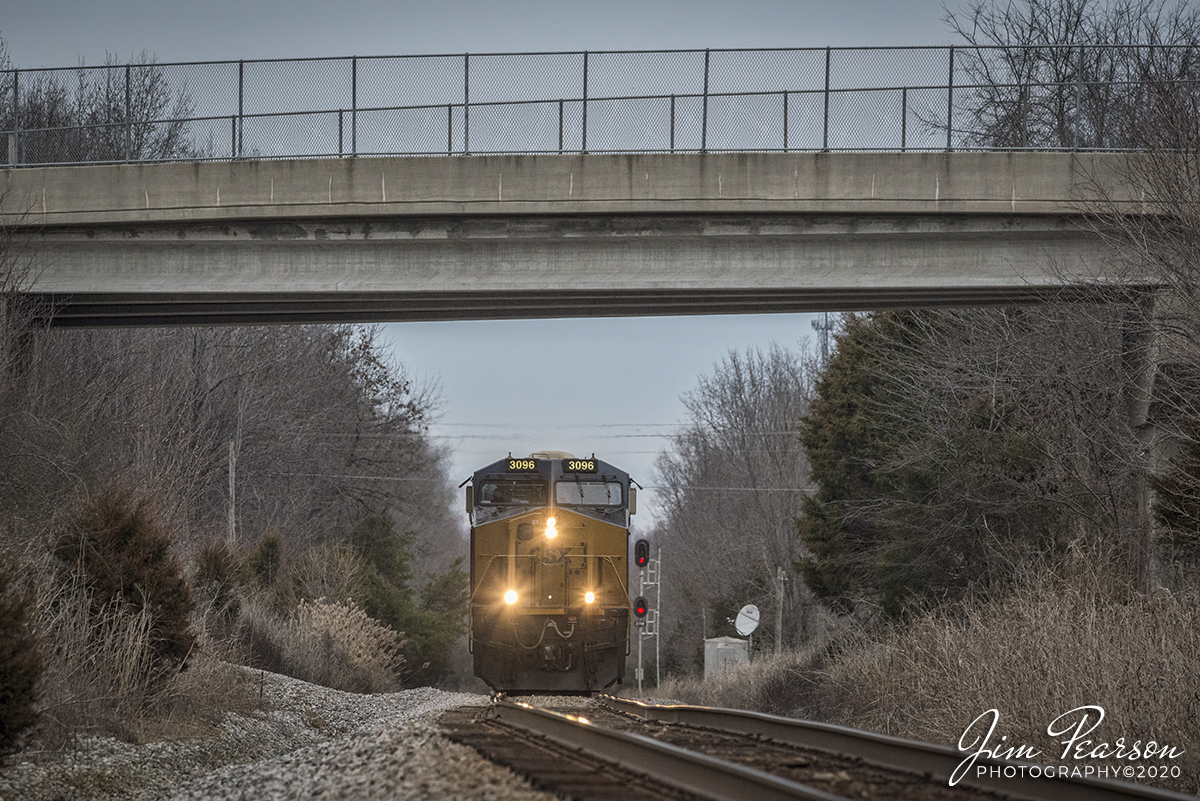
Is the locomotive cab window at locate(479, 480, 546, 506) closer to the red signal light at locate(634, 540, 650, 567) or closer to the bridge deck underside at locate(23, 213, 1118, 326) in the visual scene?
the red signal light at locate(634, 540, 650, 567)

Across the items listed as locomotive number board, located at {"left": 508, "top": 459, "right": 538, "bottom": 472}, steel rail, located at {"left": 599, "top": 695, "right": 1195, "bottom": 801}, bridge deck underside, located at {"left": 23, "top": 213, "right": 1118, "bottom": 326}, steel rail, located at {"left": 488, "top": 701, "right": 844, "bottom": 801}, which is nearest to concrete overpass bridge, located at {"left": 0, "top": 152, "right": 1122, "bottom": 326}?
bridge deck underside, located at {"left": 23, "top": 213, "right": 1118, "bottom": 326}

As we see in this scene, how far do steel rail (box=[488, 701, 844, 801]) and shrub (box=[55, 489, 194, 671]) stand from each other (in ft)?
20.3

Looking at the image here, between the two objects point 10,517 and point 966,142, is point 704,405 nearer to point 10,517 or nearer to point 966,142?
point 966,142

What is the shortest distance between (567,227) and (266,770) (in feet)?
42.6

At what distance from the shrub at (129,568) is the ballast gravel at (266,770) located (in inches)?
52.2

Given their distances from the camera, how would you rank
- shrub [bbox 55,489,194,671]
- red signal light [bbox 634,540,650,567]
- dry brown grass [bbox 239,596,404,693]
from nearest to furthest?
1. shrub [bbox 55,489,194,671]
2. red signal light [bbox 634,540,650,567]
3. dry brown grass [bbox 239,596,404,693]

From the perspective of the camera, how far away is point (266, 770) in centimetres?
1034

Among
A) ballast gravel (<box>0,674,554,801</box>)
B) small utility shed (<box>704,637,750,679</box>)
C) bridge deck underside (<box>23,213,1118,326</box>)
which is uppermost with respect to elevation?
bridge deck underside (<box>23,213,1118,326</box>)

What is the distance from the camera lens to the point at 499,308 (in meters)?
23.6

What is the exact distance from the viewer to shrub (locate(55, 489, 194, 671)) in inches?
572

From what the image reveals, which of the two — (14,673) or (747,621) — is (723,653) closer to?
(747,621)

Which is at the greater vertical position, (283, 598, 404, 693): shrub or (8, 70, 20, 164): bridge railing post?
(8, 70, 20, 164): bridge railing post

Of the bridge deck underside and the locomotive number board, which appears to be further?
the bridge deck underside

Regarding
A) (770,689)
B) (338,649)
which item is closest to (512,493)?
(338,649)
